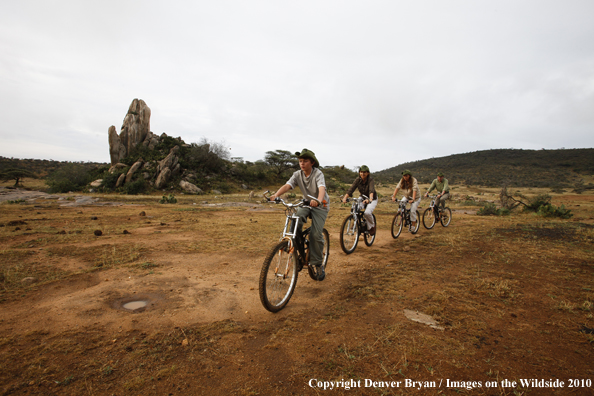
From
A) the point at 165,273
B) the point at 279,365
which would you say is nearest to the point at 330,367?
the point at 279,365

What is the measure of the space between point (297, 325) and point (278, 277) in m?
0.67

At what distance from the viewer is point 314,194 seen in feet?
14.4

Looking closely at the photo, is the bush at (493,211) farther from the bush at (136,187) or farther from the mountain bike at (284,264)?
the bush at (136,187)

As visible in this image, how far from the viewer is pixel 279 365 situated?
250 cm

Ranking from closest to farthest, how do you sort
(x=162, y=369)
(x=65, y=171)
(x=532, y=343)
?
(x=162, y=369) → (x=532, y=343) → (x=65, y=171)

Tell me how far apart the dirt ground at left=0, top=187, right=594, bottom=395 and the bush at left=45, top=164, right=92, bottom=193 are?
27.0m

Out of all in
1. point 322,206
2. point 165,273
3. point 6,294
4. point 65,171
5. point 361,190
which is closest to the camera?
point 6,294

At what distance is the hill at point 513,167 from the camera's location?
46125 mm

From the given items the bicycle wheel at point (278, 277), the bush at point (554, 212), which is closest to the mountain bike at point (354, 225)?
the bicycle wheel at point (278, 277)

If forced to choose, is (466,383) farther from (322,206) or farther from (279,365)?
(322,206)

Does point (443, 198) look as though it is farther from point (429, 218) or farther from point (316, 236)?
point (316, 236)

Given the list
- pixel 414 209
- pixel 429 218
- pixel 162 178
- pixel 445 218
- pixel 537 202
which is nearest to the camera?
pixel 414 209

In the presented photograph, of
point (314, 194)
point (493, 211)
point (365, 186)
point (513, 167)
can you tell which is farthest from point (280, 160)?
point (513, 167)

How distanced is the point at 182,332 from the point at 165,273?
2.24 meters
